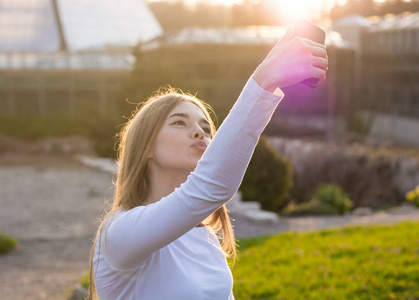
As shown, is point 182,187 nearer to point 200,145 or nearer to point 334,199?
point 200,145

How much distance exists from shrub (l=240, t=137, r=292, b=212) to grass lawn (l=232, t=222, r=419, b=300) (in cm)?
326

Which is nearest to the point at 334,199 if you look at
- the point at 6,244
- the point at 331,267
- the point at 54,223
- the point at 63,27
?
the point at 54,223

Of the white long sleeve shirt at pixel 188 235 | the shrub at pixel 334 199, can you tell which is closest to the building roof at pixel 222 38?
the shrub at pixel 334 199

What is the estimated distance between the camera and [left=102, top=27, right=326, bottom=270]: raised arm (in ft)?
3.64

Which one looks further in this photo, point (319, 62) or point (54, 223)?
point (54, 223)

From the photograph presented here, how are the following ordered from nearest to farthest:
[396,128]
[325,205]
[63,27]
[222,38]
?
[325,205] → [396,128] → [222,38] → [63,27]

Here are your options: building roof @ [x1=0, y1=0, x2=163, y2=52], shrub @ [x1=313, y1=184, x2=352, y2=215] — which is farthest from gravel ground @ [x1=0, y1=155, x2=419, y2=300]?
building roof @ [x1=0, y1=0, x2=163, y2=52]

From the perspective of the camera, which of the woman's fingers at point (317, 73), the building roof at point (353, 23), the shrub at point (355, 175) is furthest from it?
the building roof at point (353, 23)

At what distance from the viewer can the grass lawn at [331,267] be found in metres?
4.38

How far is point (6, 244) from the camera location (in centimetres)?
724

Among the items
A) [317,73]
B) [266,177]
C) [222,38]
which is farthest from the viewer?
[222,38]

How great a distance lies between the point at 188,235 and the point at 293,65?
70 centimetres

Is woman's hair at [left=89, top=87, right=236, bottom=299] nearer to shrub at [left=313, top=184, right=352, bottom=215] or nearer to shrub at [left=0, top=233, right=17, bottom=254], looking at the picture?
shrub at [left=0, top=233, right=17, bottom=254]

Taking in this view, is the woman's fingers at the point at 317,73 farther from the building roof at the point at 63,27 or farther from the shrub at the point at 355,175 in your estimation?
the building roof at the point at 63,27
